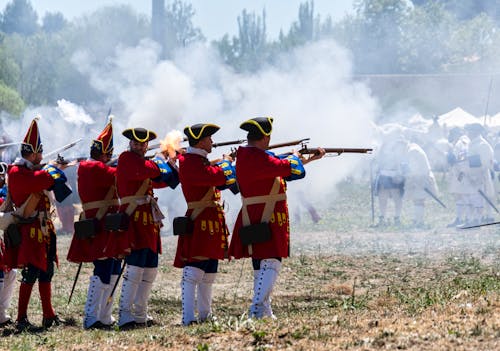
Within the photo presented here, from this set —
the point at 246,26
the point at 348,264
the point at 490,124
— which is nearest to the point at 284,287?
the point at 348,264

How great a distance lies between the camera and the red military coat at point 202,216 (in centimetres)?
906

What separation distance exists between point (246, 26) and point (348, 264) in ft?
142

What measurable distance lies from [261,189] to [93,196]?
1.91 m

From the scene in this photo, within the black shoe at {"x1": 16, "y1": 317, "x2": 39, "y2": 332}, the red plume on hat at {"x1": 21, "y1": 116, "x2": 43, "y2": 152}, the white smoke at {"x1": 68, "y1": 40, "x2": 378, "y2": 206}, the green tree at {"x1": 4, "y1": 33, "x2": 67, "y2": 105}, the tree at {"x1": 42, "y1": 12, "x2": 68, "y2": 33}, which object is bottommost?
the black shoe at {"x1": 16, "y1": 317, "x2": 39, "y2": 332}

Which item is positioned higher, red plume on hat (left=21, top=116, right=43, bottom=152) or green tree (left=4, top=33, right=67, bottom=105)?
green tree (left=4, top=33, right=67, bottom=105)

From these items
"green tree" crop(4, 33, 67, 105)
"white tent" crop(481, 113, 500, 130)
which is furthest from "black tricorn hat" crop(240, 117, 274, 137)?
"green tree" crop(4, 33, 67, 105)

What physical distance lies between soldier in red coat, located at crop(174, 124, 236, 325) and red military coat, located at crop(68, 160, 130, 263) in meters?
0.87

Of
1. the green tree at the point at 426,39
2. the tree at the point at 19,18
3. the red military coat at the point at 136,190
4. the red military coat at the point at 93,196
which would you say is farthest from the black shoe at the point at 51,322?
the tree at the point at 19,18

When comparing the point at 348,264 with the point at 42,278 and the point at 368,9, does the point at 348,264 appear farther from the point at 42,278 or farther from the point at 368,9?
the point at 368,9

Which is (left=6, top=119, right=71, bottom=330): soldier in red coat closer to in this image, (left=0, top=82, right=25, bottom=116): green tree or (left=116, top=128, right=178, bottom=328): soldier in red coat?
(left=116, top=128, right=178, bottom=328): soldier in red coat

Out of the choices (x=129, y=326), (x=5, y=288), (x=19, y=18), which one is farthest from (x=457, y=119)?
(x=19, y=18)

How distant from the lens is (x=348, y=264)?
13383 millimetres

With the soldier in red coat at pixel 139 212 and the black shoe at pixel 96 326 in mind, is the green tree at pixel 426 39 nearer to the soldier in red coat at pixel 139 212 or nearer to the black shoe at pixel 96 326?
the soldier in red coat at pixel 139 212

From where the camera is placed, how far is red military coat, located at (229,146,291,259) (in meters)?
8.84
